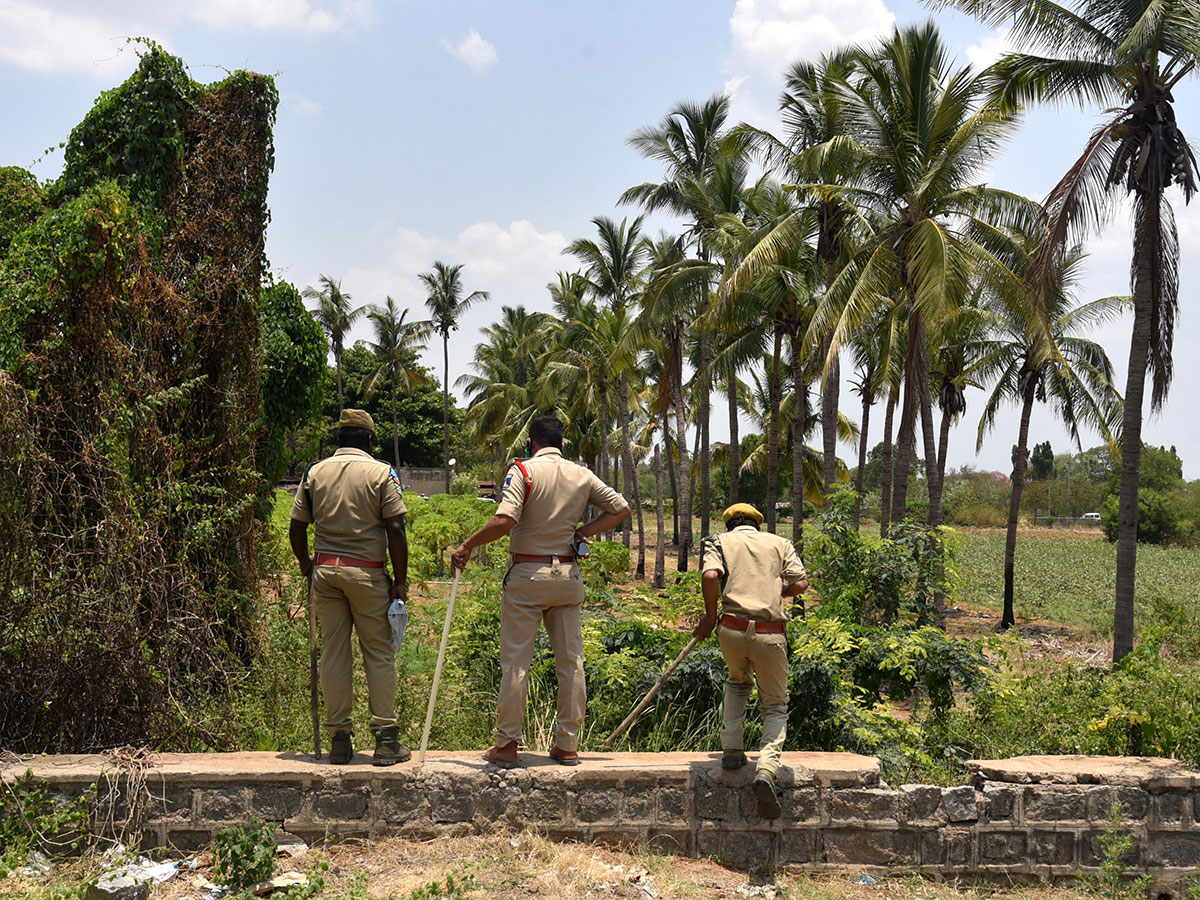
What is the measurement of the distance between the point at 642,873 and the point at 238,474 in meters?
4.06

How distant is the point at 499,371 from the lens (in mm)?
57000

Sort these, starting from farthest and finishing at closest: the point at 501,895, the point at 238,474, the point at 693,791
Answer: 1. the point at 238,474
2. the point at 693,791
3. the point at 501,895

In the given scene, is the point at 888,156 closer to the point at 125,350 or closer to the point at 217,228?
the point at 217,228

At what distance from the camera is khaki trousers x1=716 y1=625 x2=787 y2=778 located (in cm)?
526

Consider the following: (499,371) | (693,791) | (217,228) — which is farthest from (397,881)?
(499,371)

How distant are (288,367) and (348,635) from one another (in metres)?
4.83

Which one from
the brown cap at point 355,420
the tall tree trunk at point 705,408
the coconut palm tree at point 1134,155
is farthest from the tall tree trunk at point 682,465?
the brown cap at point 355,420

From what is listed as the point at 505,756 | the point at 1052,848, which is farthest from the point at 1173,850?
the point at 505,756

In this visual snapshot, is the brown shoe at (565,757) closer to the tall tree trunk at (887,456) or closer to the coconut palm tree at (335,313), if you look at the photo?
the tall tree trunk at (887,456)

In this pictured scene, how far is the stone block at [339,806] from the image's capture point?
16.5 feet

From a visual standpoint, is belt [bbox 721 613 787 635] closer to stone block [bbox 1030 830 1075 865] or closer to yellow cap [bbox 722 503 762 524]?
yellow cap [bbox 722 503 762 524]

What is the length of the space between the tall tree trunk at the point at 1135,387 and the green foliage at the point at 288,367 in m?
10.3

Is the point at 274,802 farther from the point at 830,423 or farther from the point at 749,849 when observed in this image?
the point at 830,423

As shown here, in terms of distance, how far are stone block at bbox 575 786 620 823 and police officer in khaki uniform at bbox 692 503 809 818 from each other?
0.68 meters
